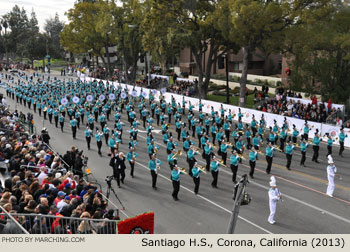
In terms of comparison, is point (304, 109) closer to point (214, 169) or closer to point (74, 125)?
point (214, 169)

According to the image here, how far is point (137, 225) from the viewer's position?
7.98 m

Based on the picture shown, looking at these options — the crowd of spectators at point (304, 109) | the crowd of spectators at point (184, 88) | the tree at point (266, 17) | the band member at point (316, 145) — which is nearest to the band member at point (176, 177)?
the band member at point (316, 145)

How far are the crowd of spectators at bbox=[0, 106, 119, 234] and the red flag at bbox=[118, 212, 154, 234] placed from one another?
1.23 ft

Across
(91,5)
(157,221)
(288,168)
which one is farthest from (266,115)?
(91,5)

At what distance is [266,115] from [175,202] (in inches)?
513

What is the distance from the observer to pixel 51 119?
85.0 feet

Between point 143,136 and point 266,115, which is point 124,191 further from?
point 266,115

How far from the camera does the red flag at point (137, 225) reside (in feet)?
25.3

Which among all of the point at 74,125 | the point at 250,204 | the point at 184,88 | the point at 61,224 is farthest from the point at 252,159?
the point at 184,88

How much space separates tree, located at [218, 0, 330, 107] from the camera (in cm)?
2436

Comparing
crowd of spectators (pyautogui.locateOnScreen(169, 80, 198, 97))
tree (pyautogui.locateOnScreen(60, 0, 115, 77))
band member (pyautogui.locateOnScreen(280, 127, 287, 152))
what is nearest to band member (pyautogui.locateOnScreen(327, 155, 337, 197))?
band member (pyautogui.locateOnScreen(280, 127, 287, 152))

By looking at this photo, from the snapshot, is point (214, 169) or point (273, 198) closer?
point (273, 198)

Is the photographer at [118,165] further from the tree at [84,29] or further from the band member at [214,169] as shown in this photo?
the tree at [84,29]

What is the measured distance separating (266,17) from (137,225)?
798 inches
